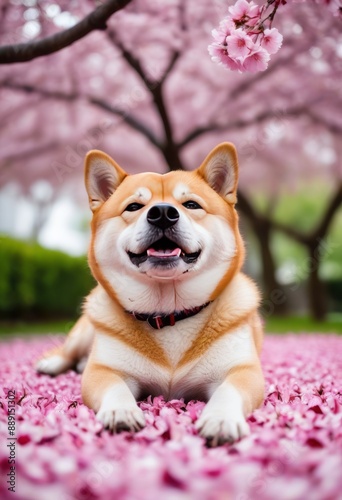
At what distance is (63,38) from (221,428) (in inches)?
115

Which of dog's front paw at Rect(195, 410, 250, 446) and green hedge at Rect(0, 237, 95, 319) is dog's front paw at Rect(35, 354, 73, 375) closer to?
dog's front paw at Rect(195, 410, 250, 446)

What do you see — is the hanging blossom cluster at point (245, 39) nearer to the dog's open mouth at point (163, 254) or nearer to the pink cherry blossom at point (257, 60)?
the pink cherry blossom at point (257, 60)

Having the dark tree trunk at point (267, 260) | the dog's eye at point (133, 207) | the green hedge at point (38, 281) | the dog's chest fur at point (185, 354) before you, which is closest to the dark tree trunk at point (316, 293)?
the dark tree trunk at point (267, 260)

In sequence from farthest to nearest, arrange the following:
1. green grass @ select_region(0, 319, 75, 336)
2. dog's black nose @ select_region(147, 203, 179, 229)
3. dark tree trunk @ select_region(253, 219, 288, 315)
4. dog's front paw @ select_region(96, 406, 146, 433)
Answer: dark tree trunk @ select_region(253, 219, 288, 315), green grass @ select_region(0, 319, 75, 336), dog's black nose @ select_region(147, 203, 179, 229), dog's front paw @ select_region(96, 406, 146, 433)

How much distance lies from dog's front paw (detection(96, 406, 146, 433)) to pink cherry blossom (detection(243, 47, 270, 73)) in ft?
6.96

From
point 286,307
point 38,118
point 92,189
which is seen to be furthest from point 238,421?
point 286,307

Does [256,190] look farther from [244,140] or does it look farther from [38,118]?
[38,118]

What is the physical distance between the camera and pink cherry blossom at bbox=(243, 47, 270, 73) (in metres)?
2.94

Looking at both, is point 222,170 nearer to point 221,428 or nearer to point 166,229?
point 166,229

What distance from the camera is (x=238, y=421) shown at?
2.07 metres

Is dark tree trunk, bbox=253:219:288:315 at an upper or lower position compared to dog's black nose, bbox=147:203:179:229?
lower

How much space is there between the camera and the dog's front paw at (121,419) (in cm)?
216

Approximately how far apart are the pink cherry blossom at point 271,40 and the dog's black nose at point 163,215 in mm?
1293

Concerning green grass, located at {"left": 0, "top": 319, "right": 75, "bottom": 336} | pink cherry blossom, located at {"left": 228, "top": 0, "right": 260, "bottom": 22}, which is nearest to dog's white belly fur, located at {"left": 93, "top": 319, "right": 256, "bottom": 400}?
pink cherry blossom, located at {"left": 228, "top": 0, "right": 260, "bottom": 22}
